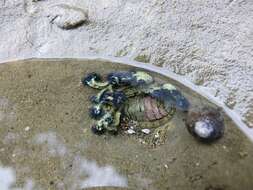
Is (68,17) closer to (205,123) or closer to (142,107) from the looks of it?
(142,107)

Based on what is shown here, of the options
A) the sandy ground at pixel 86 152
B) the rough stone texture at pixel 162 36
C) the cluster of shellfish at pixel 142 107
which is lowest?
the sandy ground at pixel 86 152

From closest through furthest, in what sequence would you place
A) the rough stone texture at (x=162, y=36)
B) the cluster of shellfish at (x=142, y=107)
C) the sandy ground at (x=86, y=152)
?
the sandy ground at (x=86, y=152)
the cluster of shellfish at (x=142, y=107)
the rough stone texture at (x=162, y=36)

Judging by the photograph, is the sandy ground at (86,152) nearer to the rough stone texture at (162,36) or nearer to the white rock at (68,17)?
the rough stone texture at (162,36)

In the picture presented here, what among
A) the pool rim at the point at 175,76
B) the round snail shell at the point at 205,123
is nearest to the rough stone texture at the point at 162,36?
the pool rim at the point at 175,76

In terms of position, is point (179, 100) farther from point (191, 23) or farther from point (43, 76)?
point (43, 76)

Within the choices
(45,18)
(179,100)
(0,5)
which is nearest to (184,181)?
(179,100)

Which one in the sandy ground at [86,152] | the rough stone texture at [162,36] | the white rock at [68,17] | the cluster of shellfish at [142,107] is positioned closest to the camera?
the sandy ground at [86,152]
